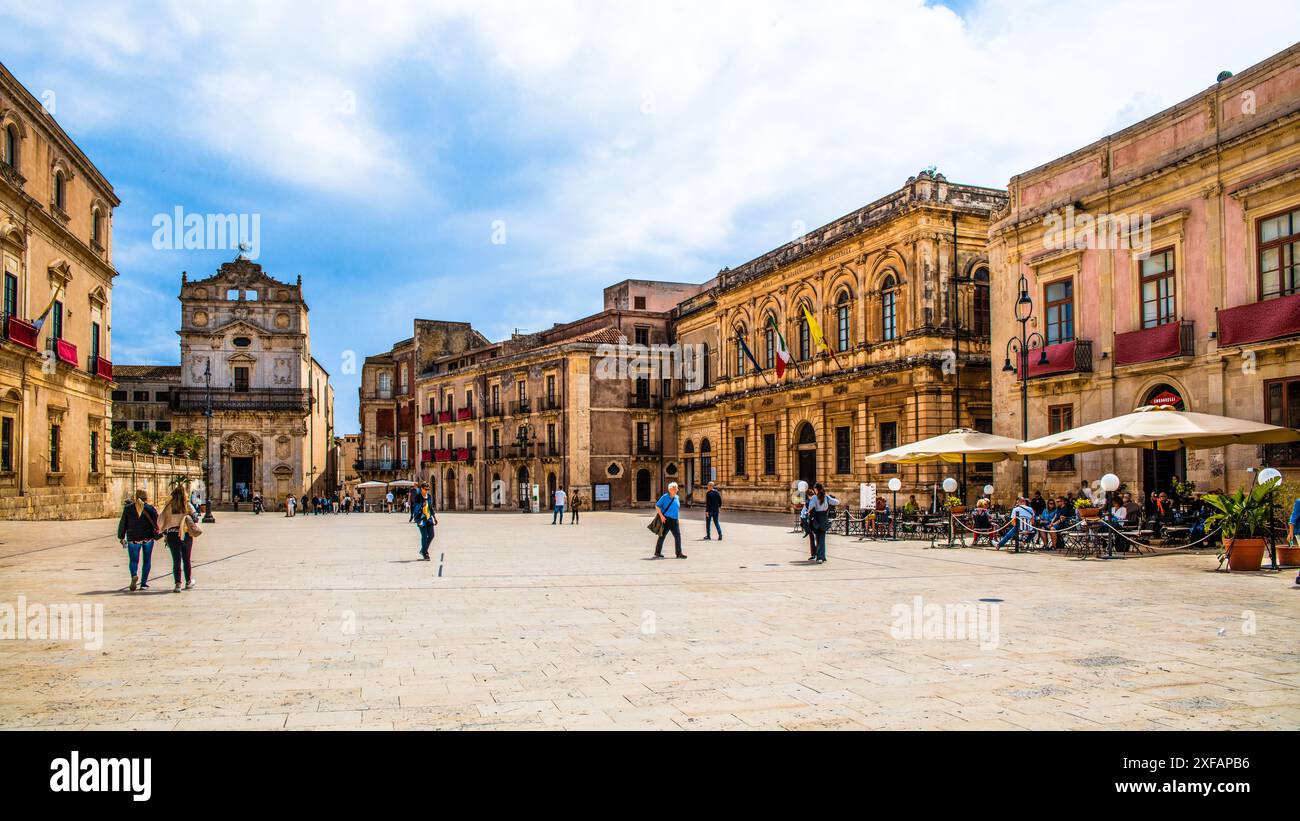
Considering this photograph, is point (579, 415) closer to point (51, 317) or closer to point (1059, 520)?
point (51, 317)

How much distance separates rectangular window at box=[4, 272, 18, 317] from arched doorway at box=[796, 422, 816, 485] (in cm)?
2678

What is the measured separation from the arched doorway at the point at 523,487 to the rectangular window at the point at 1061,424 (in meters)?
35.0

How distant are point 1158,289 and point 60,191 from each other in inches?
1238

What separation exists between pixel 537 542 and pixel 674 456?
1154 inches

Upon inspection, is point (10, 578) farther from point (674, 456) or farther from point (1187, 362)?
point (674, 456)

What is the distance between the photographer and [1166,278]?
68.8 feet

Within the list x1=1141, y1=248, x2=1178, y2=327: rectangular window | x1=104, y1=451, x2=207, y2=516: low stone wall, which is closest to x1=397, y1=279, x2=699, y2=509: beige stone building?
x1=104, y1=451, x2=207, y2=516: low stone wall

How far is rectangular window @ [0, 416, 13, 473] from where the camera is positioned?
25047 millimetres

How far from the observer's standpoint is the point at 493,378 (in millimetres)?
58000

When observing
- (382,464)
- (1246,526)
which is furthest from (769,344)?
(382,464)

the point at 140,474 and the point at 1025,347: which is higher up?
the point at 1025,347

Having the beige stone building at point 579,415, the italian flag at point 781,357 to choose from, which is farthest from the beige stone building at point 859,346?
the beige stone building at point 579,415

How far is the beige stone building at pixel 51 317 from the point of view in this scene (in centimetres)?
2542

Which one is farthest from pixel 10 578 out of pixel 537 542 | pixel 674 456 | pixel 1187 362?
pixel 674 456
